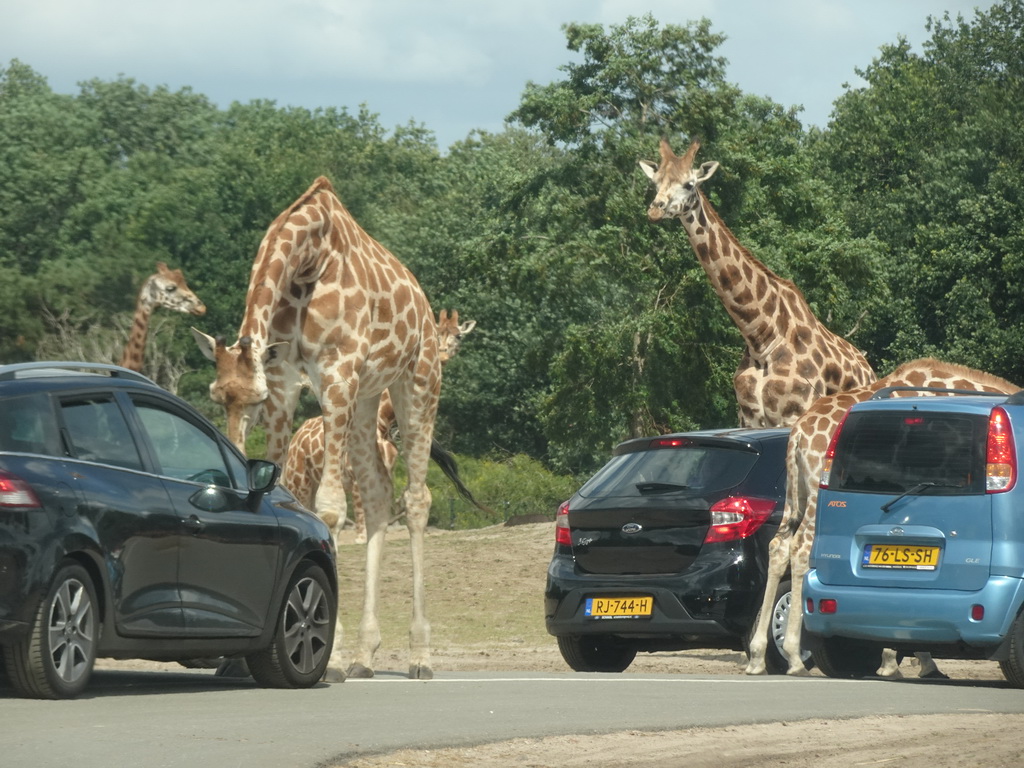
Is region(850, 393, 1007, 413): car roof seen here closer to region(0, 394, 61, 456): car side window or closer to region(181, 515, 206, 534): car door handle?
region(181, 515, 206, 534): car door handle

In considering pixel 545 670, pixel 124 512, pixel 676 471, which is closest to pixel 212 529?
pixel 124 512

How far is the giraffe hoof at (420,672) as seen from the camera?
1317cm

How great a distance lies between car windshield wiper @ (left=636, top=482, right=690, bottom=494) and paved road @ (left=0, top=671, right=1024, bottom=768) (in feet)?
4.44

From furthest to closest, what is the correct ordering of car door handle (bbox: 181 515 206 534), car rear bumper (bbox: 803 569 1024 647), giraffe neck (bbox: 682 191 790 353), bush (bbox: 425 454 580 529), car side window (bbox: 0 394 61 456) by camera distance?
bush (bbox: 425 454 580 529), giraffe neck (bbox: 682 191 790 353), car rear bumper (bbox: 803 569 1024 647), car door handle (bbox: 181 515 206 534), car side window (bbox: 0 394 61 456)

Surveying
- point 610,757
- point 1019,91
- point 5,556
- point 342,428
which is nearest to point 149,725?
point 5,556

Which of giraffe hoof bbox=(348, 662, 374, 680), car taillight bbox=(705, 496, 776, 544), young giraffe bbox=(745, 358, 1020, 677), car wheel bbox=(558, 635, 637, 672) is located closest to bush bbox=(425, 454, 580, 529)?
car wheel bbox=(558, 635, 637, 672)

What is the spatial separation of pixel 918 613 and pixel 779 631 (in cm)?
174

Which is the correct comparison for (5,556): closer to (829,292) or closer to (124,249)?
(829,292)

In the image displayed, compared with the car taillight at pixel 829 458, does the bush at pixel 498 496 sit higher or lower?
lower

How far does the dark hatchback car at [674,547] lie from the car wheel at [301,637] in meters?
3.00

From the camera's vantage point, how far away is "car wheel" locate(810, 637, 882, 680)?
48.0ft

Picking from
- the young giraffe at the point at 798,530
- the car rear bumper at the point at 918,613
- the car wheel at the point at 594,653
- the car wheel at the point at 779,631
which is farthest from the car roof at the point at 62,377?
the car wheel at the point at 779,631

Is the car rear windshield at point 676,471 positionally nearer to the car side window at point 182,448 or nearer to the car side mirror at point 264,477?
the car side mirror at point 264,477

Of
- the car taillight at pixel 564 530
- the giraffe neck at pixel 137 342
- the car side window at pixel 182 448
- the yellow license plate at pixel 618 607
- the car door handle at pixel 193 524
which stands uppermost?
the giraffe neck at pixel 137 342
